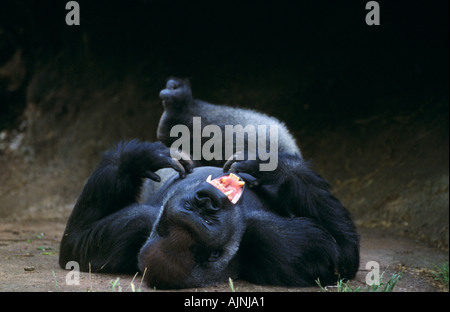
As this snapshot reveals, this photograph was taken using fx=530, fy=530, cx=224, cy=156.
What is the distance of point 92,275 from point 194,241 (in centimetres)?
70

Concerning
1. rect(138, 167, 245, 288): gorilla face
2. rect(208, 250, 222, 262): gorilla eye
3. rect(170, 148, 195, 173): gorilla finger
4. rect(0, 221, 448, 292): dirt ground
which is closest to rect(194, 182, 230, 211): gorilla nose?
rect(138, 167, 245, 288): gorilla face

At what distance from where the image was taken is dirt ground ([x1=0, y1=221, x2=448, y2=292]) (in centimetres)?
247

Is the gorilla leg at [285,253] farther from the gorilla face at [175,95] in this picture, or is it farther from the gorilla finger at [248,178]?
the gorilla face at [175,95]

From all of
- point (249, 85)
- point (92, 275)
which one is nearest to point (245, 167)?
point (92, 275)

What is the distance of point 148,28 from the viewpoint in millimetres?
6887

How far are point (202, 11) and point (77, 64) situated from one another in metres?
1.87

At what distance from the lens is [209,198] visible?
2.56 metres

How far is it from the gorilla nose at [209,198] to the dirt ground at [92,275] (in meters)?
0.39

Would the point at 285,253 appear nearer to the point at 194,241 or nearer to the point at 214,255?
the point at 214,255

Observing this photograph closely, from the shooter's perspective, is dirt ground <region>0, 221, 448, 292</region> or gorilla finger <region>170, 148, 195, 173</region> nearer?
dirt ground <region>0, 221, 448, 292</region>

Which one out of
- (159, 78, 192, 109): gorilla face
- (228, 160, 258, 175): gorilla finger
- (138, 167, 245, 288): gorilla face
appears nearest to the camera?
(138, 167, 245, 288): gorilla face

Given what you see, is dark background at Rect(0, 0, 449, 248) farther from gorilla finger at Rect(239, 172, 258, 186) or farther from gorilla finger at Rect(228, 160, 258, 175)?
gorilla finger at Rect(228, 160, 258, 175)

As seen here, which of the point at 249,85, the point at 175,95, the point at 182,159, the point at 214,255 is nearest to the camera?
the point at 214,255

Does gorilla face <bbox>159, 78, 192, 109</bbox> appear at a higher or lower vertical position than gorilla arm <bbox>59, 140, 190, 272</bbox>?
higher
